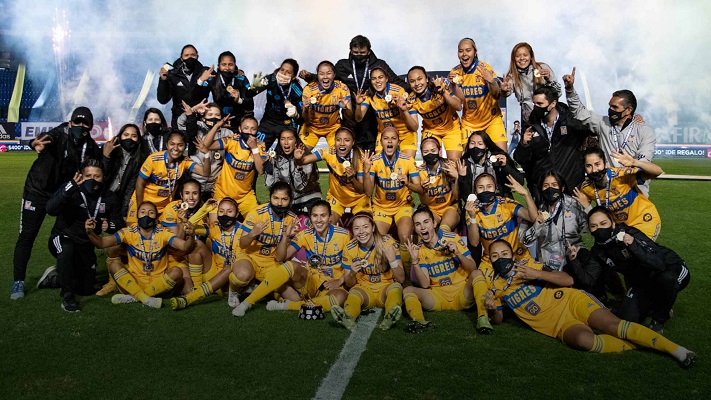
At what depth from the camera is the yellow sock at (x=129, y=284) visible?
18.8 feet

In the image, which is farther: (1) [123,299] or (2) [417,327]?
(1) [123,299]

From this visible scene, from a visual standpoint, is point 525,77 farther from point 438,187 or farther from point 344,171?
point 344,171

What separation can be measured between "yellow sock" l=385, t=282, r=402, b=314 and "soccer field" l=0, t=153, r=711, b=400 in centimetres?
17

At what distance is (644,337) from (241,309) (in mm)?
3181

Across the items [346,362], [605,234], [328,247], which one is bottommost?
[346,362]

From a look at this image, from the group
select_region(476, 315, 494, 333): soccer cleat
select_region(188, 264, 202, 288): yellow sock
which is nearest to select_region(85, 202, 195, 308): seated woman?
select_region(188, 264, 202, 288): yellow sock

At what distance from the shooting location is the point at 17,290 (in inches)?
234

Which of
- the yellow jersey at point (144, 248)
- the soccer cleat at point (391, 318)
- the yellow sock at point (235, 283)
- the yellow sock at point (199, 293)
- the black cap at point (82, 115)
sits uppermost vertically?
the black cap at point (82, 115)

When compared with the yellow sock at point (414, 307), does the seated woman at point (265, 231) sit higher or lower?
higher

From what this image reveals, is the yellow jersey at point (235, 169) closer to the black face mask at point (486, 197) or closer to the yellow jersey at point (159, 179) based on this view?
the yellow jersey at point (159, 179)

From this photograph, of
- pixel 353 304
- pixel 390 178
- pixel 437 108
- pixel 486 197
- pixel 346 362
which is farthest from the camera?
pixel 437 108

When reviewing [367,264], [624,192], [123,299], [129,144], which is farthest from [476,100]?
[123,299]

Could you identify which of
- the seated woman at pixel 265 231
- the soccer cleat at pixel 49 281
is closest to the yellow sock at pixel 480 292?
the seated woman at pixel 265 231

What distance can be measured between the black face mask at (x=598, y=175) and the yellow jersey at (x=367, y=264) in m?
1.87
